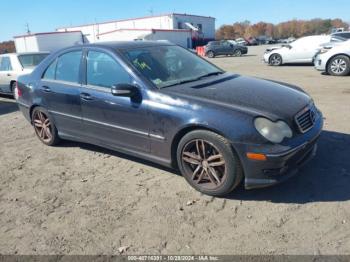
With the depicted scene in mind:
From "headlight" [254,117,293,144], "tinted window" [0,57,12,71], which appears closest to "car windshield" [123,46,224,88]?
"headlight" [254,117,293,144]

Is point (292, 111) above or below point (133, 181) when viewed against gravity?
above

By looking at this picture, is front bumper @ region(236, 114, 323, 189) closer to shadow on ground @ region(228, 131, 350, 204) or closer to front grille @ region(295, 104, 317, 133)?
front grille @ region(295, 104, 317, 133)

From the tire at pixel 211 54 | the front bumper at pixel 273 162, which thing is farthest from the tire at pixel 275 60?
the tire at pixel 211 54

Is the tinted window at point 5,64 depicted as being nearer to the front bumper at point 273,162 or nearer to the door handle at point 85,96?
the door handle at point 85,96

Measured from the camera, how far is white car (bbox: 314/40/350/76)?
12016 millimetres

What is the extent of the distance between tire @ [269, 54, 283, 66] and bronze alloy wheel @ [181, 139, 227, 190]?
14.9 m

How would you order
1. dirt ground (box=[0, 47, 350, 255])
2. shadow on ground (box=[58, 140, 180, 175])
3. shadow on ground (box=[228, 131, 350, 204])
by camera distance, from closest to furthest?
dirt ground (box=[0, 47, 350, 255]) → shadow on ground (box=[228, 131, 350, 204]) → shadow on ground (box=[58, 140, 180, 175])

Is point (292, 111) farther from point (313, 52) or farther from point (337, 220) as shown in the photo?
point (313, 52)

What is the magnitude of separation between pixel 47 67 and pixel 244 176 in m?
3.66

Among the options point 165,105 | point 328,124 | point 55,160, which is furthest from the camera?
point 328,124

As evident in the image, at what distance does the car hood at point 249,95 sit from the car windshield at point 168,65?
22 cm

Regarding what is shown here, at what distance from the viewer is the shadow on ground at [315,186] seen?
3.75m

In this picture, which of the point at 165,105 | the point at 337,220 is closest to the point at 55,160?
the point at 165,105

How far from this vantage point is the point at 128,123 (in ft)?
14.4
